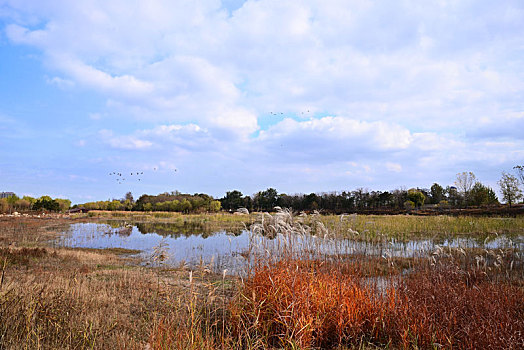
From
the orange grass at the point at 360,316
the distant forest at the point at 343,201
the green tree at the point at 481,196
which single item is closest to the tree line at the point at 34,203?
the distant forest at the point at 343,201

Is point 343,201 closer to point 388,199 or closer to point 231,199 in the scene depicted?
point 388,199

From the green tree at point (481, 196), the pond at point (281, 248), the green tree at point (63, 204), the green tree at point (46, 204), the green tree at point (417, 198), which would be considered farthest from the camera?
the green tree at point (417, 198)

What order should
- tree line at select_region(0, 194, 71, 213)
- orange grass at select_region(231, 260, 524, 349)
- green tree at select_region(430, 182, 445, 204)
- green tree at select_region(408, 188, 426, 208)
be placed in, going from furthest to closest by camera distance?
green tree at select_region(430, 182, 445, 204) < green tree at select_region(408, 188, 426, 208) < tree line at select_region(0, 194, 71, 213) < orange grass at select_region(231, 260, 524, 349)

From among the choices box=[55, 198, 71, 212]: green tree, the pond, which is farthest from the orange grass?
box=[55, 198, 71, 212]: green tree

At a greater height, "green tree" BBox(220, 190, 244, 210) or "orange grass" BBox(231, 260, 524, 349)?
"green tree" BBox(220, 190, 244, 210)

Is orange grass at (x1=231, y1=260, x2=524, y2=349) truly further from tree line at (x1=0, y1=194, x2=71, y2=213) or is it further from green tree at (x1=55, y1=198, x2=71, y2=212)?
green tree at (x1=55, y1=198, x2=71, y2=212)

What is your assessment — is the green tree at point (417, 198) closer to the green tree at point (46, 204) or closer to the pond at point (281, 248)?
the pond at point (281, 248)

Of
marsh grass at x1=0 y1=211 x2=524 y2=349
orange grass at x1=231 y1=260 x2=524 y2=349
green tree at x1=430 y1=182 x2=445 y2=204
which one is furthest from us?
green tree at x1=430 y1=182 x2=445 y2=204

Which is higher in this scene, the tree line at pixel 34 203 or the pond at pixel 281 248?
A: the tree line at pixel 34 203

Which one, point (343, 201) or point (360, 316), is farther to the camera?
point (343, 201)

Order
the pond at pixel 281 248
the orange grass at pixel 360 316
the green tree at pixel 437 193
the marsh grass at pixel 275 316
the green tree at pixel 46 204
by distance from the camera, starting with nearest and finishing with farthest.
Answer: the marsh grass at pixel 275 316 < the orange grass at pixel 360 316 < the pond at pixel 281 248 < the green tree at pixel 46 204 < the green tree at pixel 437 193

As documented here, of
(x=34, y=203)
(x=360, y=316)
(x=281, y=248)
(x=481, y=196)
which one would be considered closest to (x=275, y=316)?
(x=360, y=316)

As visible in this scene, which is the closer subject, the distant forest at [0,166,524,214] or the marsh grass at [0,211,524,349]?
the marsh grass at [0,211,524,349]

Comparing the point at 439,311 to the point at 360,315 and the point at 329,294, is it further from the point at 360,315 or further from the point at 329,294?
the point at 329,294
